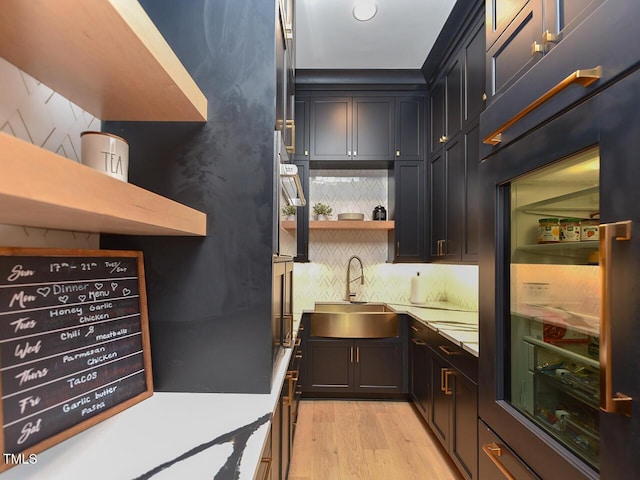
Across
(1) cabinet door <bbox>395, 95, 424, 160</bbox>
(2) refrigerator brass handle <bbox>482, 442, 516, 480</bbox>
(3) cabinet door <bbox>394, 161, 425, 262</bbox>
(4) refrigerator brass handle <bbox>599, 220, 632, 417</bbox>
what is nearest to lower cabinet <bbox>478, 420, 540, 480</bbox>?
(2) refrigerator brass handle <bbox>482, 442, 516, 480</bbox>

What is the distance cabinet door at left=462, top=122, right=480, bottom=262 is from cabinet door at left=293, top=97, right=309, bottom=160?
150 centimetres

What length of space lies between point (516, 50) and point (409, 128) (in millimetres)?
2225

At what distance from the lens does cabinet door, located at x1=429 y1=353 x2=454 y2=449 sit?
7.06ft

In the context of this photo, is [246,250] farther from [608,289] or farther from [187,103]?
[608,289]

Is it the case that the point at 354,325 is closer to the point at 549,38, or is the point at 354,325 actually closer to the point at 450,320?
the point at 450,320

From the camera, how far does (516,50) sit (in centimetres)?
122

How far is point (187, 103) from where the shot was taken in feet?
3.51

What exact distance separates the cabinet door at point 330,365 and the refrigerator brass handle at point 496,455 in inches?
71.1

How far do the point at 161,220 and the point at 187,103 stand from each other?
43cm

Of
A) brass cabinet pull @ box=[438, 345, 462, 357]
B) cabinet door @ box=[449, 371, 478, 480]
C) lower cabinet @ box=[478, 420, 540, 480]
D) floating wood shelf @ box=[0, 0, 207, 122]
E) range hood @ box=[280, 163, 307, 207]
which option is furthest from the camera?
brass cabinet pull @ box=[438, 345, 462, 357]

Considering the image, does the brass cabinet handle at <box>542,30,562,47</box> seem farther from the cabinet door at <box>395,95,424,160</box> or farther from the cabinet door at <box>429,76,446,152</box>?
the cabinet door at <box>395,95,424,160</box>

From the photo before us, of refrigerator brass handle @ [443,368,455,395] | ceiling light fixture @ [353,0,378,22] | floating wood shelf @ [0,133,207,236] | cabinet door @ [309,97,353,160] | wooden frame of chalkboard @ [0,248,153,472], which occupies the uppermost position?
ceiling light fixture @ [353,0,378,22]

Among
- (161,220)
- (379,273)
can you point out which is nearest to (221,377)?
(161,220)

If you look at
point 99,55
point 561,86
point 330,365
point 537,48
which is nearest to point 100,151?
point 99,55
